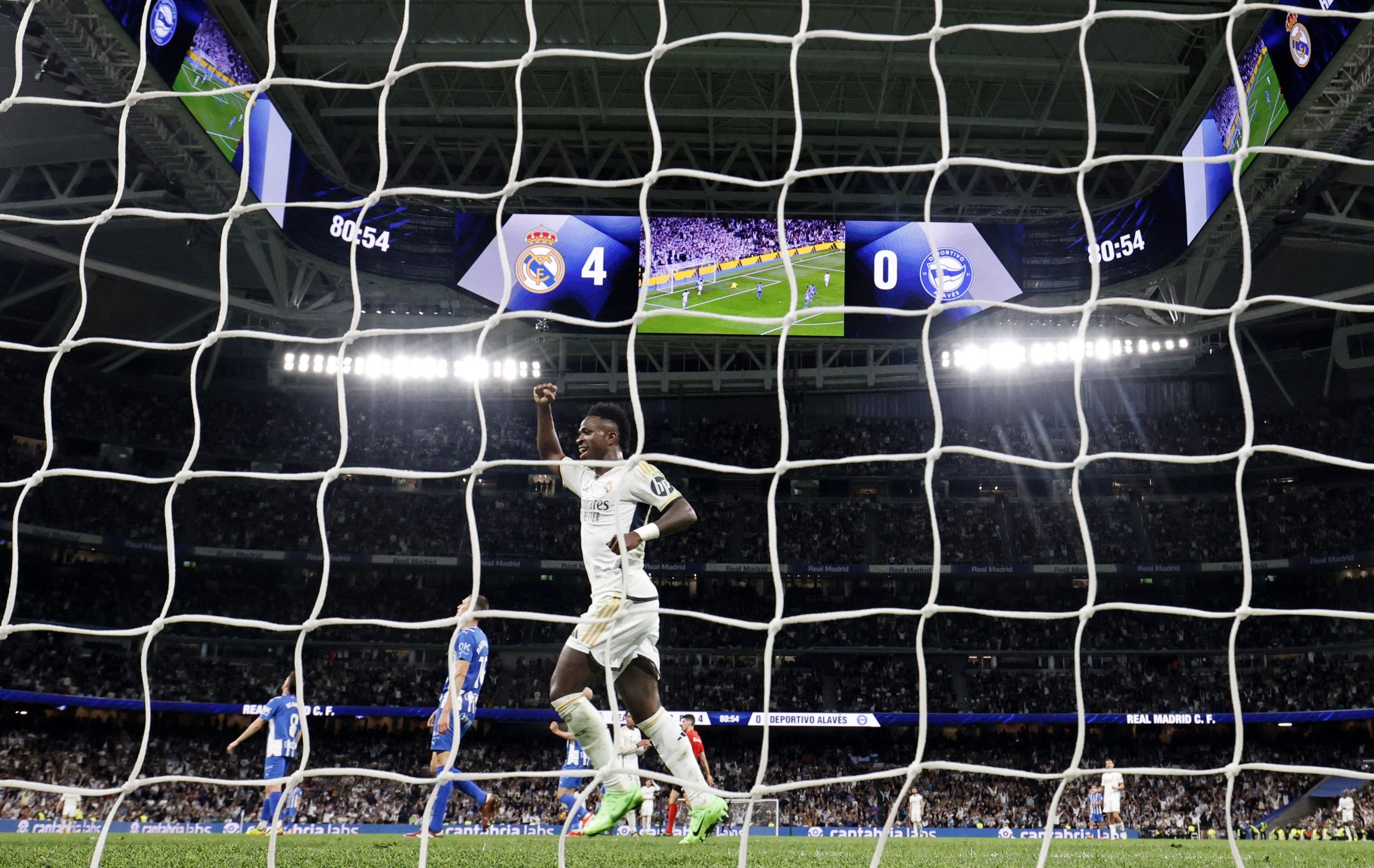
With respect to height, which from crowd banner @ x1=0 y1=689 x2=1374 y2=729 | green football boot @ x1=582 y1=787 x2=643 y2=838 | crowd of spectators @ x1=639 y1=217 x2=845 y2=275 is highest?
crowd of spectators @ x1=639 y1=217 x2=845 y2=275

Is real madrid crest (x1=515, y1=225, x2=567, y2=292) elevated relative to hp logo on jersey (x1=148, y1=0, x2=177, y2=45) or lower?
lower

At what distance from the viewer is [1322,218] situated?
57.2 feet

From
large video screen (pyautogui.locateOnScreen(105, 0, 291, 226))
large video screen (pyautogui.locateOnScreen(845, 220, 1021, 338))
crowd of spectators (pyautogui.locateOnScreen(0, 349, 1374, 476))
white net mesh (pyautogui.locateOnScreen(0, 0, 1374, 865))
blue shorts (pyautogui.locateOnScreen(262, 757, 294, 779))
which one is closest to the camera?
white net mesh (pyautogui.locateOnScreen(0, 0, 1374, 865))

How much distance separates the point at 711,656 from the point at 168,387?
1611 centimetres

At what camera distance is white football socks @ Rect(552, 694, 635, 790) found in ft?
15.2

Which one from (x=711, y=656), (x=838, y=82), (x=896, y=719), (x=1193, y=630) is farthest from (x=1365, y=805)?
(x=838, y=82)

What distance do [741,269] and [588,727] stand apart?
45.2 feet

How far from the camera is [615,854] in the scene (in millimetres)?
6234

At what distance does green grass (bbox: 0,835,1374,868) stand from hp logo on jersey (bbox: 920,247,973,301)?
31.9 feet

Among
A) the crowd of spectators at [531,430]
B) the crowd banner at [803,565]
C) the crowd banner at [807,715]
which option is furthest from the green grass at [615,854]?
the crowd of spectators at [531,430]

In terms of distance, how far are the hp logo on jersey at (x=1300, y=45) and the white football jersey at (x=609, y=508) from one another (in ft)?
37.1

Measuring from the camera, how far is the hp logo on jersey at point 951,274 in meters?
17.2

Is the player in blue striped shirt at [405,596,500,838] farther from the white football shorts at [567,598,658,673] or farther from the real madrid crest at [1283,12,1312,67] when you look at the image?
the real madrid crest at [1283,12,1312,67]

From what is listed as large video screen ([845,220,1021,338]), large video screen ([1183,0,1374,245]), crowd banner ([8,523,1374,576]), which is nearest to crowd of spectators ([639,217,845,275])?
large video screen ([845,220,1021,338])
